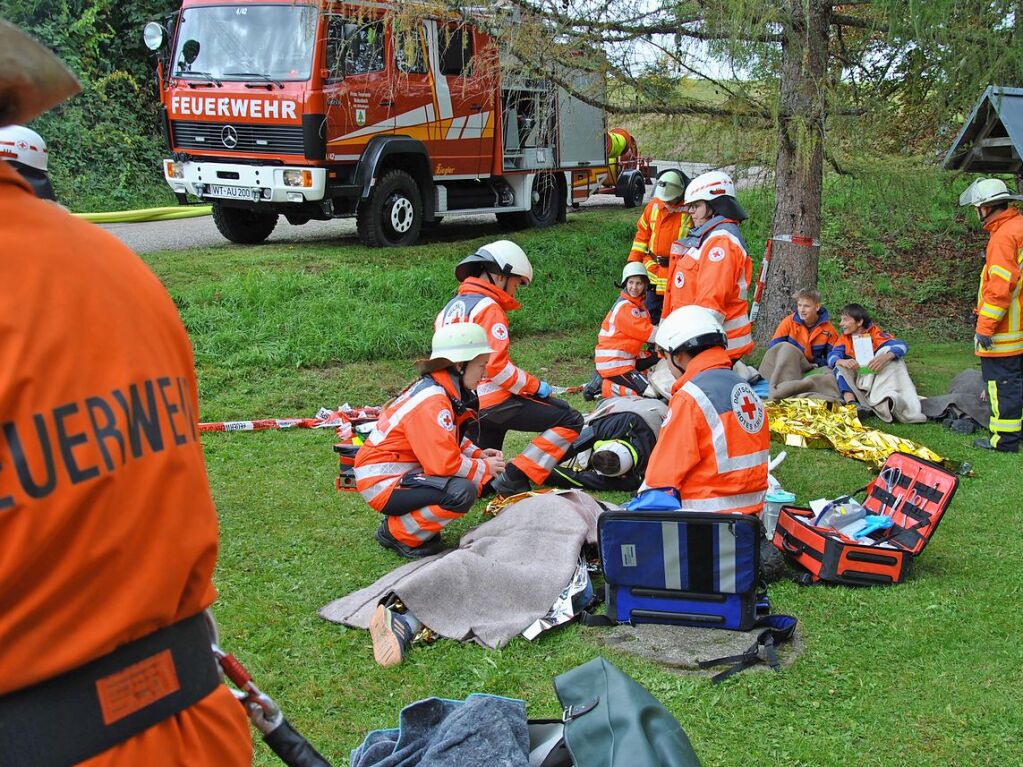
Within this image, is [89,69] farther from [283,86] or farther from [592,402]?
[592,402]

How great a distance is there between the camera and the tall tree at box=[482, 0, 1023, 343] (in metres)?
7.86

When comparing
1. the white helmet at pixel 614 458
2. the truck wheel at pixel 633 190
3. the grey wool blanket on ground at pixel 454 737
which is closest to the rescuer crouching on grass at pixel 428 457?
the white helmet at pixel 614 458

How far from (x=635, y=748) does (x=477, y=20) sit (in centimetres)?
683

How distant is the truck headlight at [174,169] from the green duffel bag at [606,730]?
10148 millimetres

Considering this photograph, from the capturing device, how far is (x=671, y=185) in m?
9.08

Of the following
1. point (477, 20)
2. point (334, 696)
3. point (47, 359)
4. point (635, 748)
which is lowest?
point (334, 696)

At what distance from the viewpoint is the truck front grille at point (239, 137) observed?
10.7 m

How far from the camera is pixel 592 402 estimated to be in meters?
8.91

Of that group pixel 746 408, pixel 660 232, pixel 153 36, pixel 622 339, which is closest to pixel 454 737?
pixel 746 408

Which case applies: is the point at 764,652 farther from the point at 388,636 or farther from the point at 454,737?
the point at 454,737

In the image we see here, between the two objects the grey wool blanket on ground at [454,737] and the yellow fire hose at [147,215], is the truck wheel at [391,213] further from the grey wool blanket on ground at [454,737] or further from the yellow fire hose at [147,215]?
the grey wool blanket on ground at [454,737]

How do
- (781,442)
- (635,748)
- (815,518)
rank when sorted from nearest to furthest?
(635,748) < (815,518) < (781,442)

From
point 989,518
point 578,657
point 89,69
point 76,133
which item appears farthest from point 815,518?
point 89,69

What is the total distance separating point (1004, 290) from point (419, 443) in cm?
483
